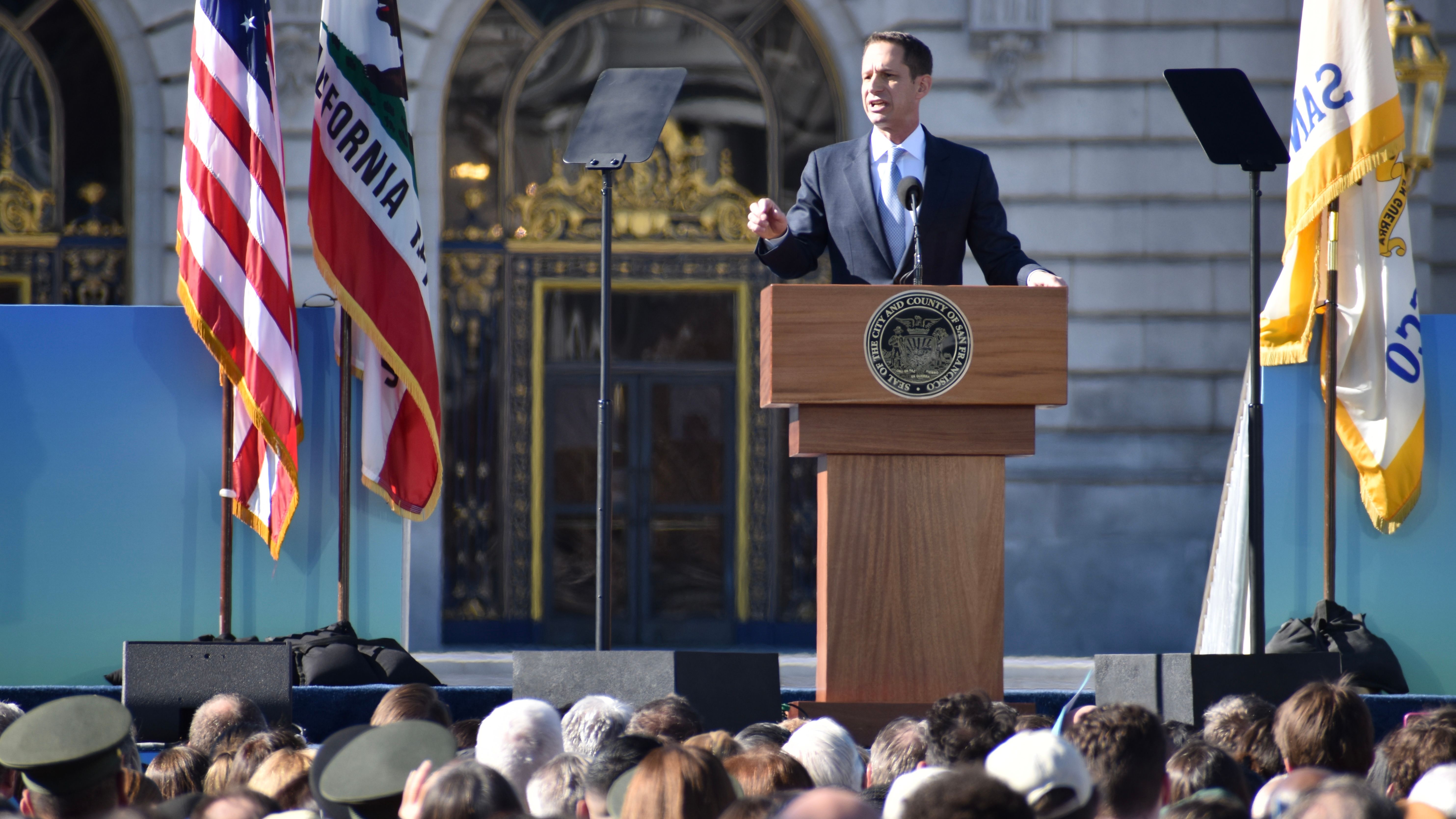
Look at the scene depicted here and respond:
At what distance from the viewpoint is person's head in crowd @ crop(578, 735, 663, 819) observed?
3.01m

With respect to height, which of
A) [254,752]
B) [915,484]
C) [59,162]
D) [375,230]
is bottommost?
[254,752]

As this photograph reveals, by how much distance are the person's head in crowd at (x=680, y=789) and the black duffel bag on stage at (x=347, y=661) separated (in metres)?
4.00

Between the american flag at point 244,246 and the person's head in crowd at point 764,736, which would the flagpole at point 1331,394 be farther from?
the american flag at point 244,246

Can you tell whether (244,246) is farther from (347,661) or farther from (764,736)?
(764,736)

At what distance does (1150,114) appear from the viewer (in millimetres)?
11477

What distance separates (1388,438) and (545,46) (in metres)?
7.23

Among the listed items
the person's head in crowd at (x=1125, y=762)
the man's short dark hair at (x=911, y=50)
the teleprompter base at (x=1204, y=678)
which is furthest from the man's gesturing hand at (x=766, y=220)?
the person's head in crowd at (x=1125, y=762)

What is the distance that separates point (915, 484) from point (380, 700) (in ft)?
7.47

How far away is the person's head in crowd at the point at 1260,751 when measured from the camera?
4031 millimetres

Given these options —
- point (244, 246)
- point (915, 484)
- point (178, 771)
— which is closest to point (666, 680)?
point (915, 484)

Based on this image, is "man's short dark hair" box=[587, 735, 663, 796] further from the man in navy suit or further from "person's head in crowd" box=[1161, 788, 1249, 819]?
the man in navy suit

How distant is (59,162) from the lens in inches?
458

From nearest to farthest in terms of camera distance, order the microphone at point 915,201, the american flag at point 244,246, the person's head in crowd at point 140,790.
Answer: the person's head in crowd at point 140,790
the microphone at point 915,201
the american flag at point 244,246

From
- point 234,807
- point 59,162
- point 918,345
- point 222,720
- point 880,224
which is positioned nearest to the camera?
point 234,807
